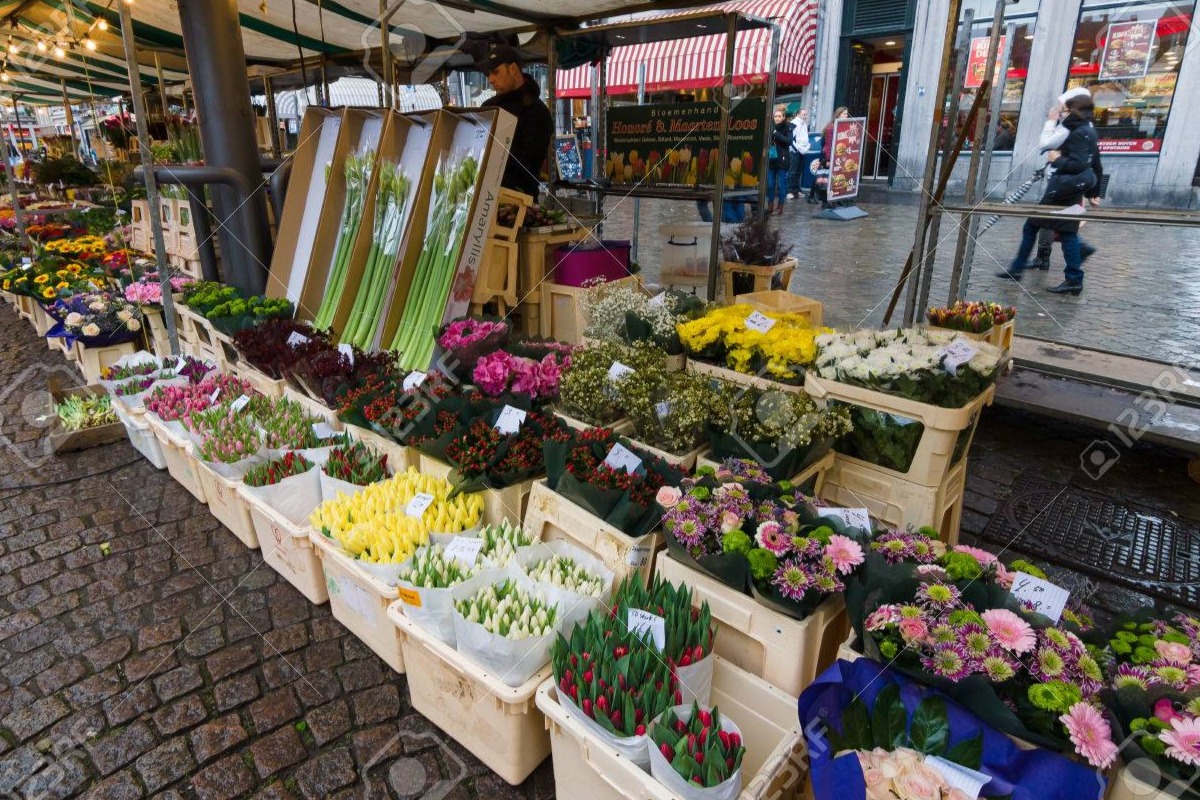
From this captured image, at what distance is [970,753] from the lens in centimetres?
133

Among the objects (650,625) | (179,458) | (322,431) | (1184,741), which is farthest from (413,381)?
(1184,741)

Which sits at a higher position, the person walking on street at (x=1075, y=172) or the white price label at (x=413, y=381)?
the person walking on street at (x=1075, y=172)

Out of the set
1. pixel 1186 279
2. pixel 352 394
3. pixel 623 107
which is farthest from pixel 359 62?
pixel 1186 279

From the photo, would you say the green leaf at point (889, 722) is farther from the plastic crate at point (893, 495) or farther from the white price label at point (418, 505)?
the white price label at point (418, 505)

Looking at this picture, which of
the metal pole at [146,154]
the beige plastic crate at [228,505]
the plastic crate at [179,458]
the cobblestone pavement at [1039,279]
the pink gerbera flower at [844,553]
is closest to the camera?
the pink gerbera flower at [844,553]

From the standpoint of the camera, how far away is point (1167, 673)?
1380 mm

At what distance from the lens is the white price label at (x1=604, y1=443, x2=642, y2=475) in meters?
2.29

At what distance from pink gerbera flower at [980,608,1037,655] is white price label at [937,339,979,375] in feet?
3.79

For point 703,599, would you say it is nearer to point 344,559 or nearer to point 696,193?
point 344,559

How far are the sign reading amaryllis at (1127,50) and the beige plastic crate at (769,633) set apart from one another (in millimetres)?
12374

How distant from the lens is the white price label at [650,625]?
1.75 m

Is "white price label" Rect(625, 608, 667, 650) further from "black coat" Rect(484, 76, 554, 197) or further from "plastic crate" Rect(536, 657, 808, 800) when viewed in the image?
"black coat" Rect(484, 76, 554, 197)

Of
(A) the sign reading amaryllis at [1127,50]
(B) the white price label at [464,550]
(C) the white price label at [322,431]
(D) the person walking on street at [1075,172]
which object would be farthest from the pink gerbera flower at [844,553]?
(A) the sign reading amaryllis at [1127,50]

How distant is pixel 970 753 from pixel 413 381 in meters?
2.47
